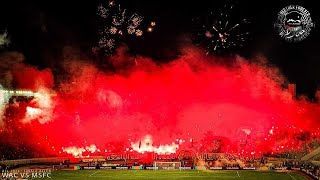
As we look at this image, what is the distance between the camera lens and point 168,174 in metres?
33.7

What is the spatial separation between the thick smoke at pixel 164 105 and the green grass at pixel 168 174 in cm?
1176

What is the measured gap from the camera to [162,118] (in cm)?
5231

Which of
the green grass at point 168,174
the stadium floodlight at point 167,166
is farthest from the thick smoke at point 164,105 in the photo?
the green grass at point 168,174

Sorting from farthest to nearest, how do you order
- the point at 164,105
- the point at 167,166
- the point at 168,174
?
the point at 164,105
the point at 167,166
the point at 168,174

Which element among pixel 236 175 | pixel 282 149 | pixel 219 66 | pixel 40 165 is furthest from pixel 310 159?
pixel 40 165

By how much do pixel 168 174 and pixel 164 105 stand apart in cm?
1982

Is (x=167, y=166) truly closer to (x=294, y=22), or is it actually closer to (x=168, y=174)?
(x=168, y=174)

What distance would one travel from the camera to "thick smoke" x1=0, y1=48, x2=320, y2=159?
48.2 meters

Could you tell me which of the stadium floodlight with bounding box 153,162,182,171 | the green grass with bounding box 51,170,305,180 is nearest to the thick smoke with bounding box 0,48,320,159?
A: the stadium floodlight with bounding box 153,162,182,171

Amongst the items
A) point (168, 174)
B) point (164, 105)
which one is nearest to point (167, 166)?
point (168, 174)

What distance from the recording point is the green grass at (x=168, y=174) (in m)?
31.9

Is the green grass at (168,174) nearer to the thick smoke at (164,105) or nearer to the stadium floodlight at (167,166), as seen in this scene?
the stadium floodlight at (167,166)

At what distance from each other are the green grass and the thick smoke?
11.8 meters

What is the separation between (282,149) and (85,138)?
72.3 ft
